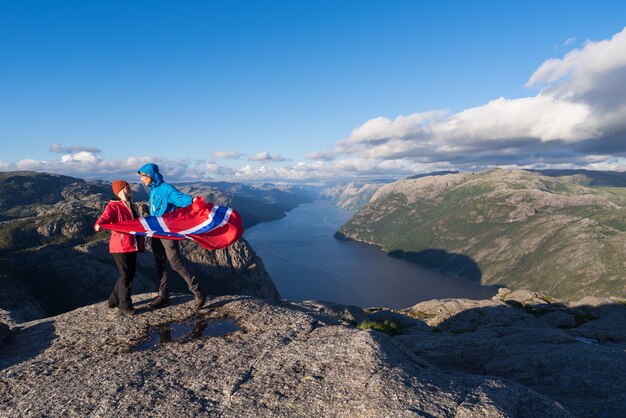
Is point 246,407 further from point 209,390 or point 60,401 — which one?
point 60,401

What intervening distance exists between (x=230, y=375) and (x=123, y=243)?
7273 mm

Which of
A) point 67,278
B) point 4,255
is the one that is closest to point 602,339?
point 67,278

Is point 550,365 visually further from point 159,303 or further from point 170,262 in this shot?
point 159,303

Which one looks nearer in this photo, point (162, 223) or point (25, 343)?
point (25, 343)

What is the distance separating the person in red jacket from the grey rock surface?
36.8 inches

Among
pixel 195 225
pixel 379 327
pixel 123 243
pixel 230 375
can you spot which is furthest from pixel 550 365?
pixel 123 243

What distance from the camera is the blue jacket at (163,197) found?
1414 cm

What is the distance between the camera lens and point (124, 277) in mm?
13828

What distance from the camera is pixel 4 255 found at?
19088 centimetres

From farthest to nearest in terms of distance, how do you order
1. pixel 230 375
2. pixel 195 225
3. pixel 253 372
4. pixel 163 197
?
pixel 195 225 → pixel 163 197 → pixel 253 372 → pixel 230 375

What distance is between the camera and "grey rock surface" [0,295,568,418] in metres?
8.48

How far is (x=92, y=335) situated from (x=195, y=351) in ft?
14.4

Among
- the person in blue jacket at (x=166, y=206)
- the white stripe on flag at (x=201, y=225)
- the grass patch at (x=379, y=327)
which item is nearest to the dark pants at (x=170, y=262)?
the person in blue jacket at (x=166, y=206)

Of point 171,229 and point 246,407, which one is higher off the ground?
point 171,229
